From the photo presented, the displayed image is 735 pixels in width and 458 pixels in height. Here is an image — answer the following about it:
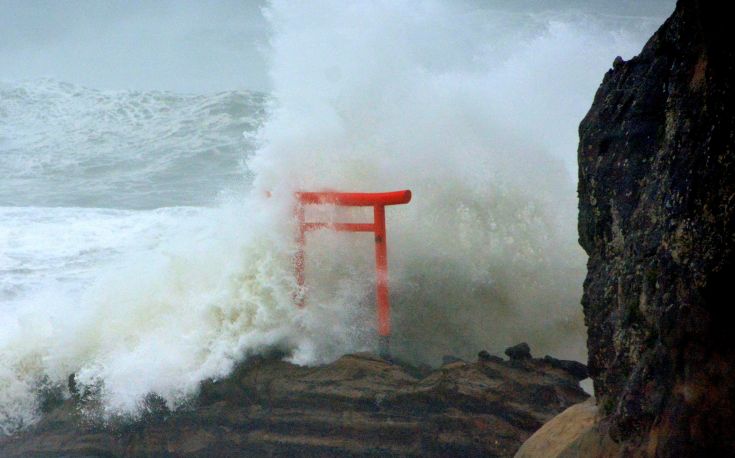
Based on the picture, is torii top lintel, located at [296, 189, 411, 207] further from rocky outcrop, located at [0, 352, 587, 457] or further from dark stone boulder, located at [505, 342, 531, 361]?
dark stone boulder, located at [505, 342, 531, 361]

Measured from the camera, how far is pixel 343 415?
11.9 ft

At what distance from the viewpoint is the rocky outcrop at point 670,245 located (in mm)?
1540

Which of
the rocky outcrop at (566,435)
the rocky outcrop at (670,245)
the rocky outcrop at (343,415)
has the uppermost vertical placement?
the rocky outcrop at (670,245)

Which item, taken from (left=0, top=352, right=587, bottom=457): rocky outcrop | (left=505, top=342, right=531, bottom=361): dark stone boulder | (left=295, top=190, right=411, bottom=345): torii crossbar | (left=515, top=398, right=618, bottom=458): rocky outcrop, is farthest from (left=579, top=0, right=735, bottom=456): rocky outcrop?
(left=295, top=190, right=411, bottom=345): torii crossbar

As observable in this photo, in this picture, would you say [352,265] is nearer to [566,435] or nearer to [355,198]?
[355,198]

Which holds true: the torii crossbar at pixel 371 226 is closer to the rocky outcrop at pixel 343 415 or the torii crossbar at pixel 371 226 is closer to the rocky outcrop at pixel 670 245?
the rocky outcrop at pixel 343 415

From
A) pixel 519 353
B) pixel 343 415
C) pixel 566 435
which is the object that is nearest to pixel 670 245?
pixel 566 435

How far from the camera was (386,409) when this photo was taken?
3.57m

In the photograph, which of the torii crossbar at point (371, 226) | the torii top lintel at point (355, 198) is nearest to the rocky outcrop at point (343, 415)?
the torii crossbar at point (371, 226)

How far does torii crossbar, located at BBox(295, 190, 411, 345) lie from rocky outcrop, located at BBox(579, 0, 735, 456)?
71.7 inches

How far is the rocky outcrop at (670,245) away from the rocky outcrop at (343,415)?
3.40 ft

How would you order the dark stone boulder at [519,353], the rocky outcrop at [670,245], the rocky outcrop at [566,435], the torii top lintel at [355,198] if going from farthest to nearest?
the torii top lintel at [355,198], the dark stone boulder at [519,353], the rocky outcrop at [566,435], the rocky outcrop at [670,245]

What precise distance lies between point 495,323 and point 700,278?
10.9 feet

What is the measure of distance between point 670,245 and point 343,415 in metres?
2.29
